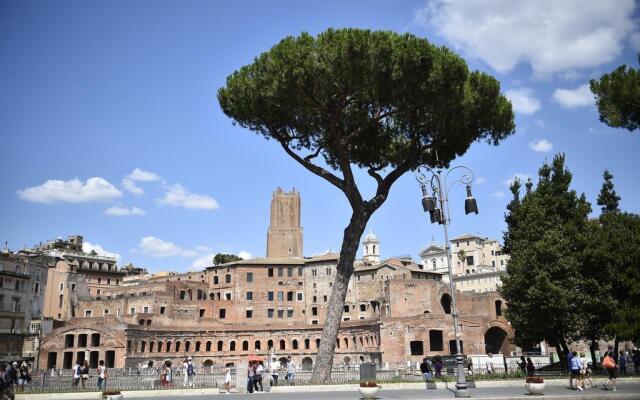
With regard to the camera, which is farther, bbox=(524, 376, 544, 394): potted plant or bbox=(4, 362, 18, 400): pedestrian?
bbox=(524, 376, 544, 394): potted plant

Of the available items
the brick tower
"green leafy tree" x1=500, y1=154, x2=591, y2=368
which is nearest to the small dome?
the brick tower

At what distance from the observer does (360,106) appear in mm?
20234

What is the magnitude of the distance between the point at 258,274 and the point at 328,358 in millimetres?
39546

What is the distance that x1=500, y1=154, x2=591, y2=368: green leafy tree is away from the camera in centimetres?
2283

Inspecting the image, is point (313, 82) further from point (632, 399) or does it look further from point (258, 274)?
point (258, 274)

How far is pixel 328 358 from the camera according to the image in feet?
60.7

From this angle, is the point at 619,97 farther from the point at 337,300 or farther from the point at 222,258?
the point at 222,258

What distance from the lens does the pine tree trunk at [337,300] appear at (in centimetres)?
1841

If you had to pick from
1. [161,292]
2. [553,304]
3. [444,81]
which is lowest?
[553,304]

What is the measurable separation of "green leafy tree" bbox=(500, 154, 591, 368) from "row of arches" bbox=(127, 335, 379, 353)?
24.4 meters

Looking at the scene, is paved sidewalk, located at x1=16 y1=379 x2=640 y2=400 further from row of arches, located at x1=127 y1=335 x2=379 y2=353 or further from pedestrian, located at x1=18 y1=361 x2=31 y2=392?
row of arches, located at x1=127 y1=335 x2=379 y2=353

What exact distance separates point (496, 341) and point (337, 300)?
116 ft

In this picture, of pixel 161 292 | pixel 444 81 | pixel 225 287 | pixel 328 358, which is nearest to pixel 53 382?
pixel 328 358

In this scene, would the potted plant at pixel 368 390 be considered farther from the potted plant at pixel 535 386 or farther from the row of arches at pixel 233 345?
the row of arches at pixel 233 345
